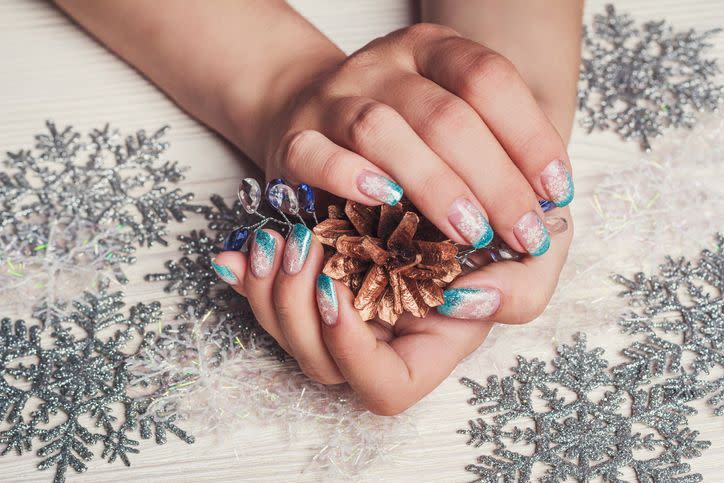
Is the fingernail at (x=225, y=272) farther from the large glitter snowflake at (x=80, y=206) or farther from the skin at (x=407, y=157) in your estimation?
the large glitter snowflake at (x=80, y=206)

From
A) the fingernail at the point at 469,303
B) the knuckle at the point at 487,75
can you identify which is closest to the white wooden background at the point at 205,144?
the fingernail at the point at 469,303

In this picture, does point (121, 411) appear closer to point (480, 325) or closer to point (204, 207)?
point (204, 207)

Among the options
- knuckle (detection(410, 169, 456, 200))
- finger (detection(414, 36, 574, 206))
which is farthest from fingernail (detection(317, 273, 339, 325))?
finger (detection(414, 36, 574, 206))

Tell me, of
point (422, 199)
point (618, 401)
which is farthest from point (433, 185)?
point (618, 401)

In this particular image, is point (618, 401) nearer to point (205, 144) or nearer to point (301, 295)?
point (301, 295)

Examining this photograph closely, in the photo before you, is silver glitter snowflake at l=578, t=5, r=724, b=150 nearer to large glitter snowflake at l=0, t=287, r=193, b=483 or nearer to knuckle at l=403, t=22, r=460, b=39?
knuckle at l=403, t=22, r=460, b=39

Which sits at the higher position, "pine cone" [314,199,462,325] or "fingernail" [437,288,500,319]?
"pine cone" [314,199,462,325]
